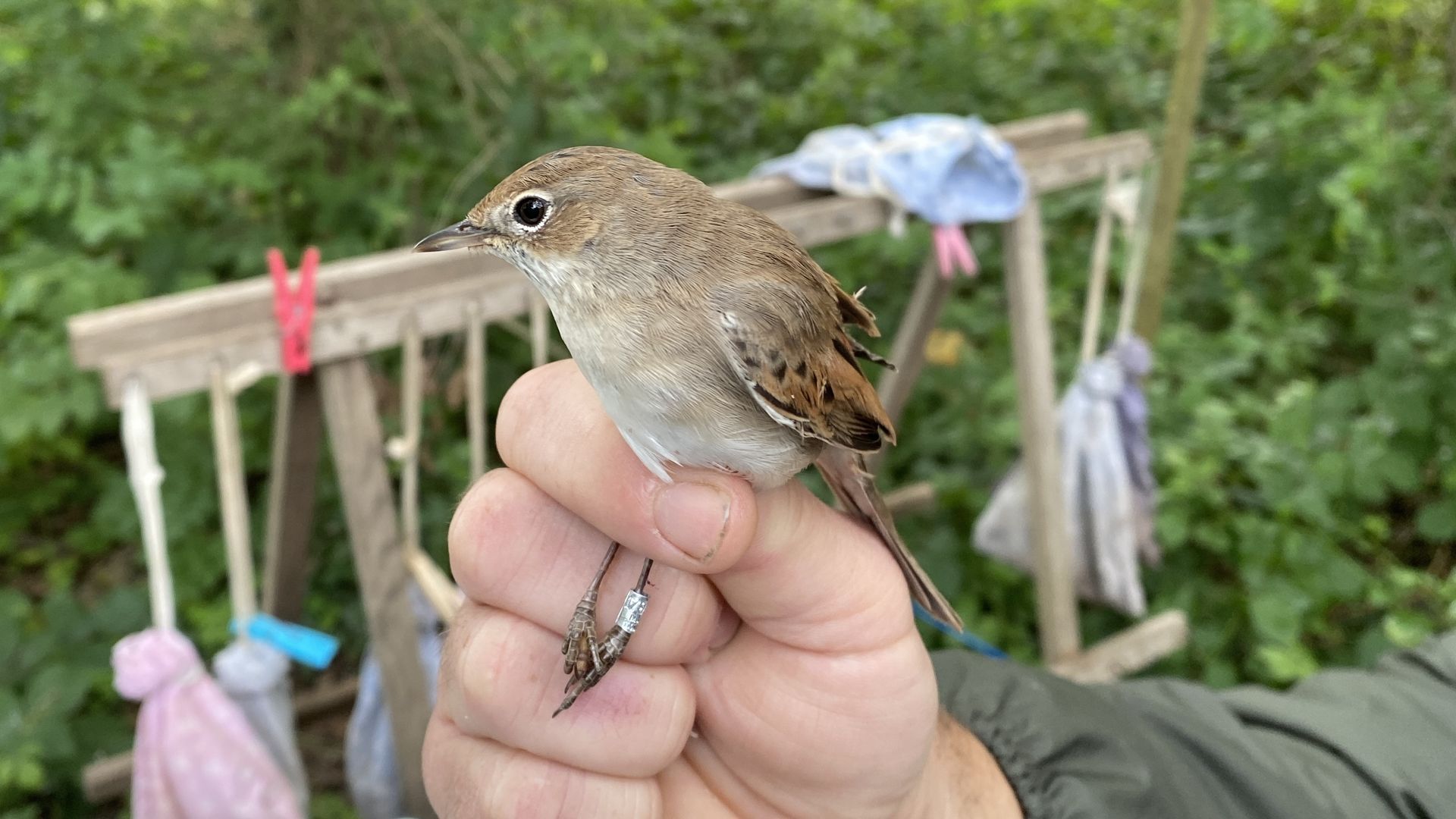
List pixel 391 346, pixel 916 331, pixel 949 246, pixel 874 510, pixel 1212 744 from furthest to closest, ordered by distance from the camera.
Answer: pixel 916 331, pixel 949 246, pixel 391 346, pixel 1212 744, pixel 874 510

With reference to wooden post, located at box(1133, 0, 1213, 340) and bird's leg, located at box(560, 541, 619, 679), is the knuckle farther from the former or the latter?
wooden post, located at box(1133, 0, 1213, 340)

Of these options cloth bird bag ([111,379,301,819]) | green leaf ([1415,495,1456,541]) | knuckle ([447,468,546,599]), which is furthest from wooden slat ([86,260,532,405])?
green leaf ([1415,495,1456,541])

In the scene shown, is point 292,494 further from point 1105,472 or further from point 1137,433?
point 1137,433

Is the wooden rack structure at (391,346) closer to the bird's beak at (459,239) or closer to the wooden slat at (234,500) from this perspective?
the wooden slat at (234,500)

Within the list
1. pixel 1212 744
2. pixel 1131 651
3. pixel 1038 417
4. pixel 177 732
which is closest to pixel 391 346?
pixel 177 732

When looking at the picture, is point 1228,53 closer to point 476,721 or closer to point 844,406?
point 844,406

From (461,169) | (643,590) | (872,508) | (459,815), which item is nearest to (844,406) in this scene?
(872,508)

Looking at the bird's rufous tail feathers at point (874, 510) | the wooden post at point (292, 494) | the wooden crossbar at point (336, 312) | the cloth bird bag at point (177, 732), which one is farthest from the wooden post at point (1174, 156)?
the cloth bird bag at point (177, 732)
